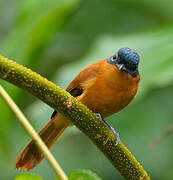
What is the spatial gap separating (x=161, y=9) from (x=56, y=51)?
5.83 ft

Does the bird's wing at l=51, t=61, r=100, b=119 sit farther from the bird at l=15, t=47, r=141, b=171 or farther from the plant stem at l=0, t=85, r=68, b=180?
the plant stem at l=0, t=85, r=68, b=180

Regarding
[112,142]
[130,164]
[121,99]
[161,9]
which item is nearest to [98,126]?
[112,142]

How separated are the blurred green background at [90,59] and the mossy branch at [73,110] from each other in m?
0.95

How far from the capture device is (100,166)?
4.72m

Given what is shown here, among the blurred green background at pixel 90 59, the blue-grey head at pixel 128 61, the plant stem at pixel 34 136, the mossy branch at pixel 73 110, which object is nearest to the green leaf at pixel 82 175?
the plant stem at pixel 34 136

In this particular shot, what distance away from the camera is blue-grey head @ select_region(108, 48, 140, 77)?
3.04 metres

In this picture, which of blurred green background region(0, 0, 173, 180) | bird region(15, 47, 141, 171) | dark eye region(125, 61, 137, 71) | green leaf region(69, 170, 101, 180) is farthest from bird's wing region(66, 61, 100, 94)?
green leaf region(69, 170, 101, 180)

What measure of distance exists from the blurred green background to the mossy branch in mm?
953

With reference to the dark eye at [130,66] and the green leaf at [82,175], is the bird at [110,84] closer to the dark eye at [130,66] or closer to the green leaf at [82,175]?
the dark eye at [130,66]

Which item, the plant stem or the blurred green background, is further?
the blurred green background

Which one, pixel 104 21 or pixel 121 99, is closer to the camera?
pixel 121 99

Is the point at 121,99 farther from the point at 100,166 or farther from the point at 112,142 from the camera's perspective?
the point at 100,166

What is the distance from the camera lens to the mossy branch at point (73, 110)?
1392 millimetres

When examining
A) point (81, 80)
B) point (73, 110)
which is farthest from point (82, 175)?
point (81, 80)
